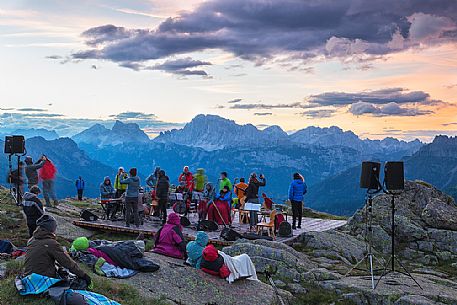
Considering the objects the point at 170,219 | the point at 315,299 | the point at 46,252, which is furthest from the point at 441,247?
the point at 46,252

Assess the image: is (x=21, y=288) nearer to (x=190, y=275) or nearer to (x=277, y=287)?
(x=190, y=275)

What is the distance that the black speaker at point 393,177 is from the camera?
53.7 ft

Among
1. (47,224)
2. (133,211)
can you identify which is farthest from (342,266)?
(47,224)

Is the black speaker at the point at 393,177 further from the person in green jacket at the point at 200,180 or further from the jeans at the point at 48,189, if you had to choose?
the jeans at the point at 48,189

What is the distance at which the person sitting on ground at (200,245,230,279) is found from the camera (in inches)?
583

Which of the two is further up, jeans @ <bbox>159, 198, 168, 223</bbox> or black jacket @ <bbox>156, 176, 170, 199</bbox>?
black jacket @ <bbox>156, 176, 170, 199</bbox>

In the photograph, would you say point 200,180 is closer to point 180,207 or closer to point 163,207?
point 180,207

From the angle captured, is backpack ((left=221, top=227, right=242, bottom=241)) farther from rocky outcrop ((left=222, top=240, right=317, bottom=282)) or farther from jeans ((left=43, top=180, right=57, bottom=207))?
jeans ((left=43, top=180, right=57, bottom=207))

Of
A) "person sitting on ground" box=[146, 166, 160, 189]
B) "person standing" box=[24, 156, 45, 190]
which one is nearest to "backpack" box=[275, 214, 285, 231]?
"person sitting on ground" box=[146, 166, 160, 189]

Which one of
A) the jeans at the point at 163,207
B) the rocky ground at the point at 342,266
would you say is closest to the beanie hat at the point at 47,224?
the rocky ground at the point at 342,266

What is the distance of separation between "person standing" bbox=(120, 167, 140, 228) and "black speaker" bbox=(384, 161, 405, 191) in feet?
35.2

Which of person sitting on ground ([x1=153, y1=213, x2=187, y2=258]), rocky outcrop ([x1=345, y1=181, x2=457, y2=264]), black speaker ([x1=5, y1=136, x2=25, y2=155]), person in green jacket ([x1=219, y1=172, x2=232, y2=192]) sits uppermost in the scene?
black speaker ([x1=5, y1=136, x2=25, y2=155])

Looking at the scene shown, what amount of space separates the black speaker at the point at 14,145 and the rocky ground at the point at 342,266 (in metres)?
4.01

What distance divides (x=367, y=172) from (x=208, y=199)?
9.98m
